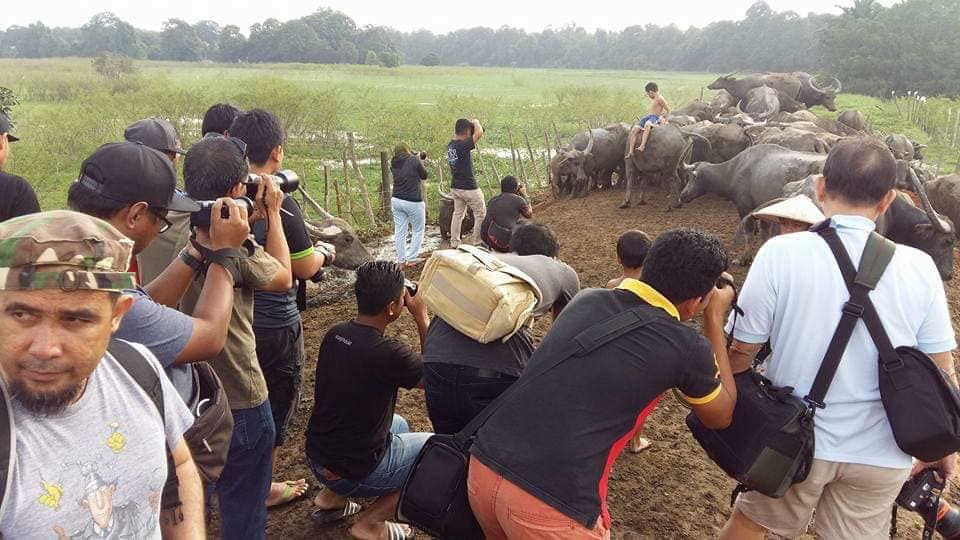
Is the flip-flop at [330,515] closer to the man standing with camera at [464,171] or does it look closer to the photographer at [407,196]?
the photographer at [407,196]

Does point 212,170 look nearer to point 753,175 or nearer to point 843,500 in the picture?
point 843,500

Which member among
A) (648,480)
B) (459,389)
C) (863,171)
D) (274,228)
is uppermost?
(863,171)

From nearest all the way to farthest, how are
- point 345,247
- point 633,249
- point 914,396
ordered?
1. point 914,396
2. point 633,249
3. point 345,247

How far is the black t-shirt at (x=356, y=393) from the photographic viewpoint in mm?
2969

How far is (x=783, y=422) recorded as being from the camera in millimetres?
2314

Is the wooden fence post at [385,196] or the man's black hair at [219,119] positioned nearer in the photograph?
the man's black hair at [219,119]

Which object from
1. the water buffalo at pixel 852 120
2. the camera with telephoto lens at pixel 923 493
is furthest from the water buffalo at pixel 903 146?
the camera with telephoto lens at pixel 923 493

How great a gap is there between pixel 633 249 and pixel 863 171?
56.5 inches

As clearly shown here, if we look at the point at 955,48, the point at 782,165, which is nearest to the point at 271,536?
the point at 782,165

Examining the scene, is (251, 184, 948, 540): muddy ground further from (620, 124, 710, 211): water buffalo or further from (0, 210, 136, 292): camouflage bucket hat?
(620, 124, 710, 211): water buffalo

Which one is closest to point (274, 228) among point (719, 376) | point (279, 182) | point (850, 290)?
point (279, 182)

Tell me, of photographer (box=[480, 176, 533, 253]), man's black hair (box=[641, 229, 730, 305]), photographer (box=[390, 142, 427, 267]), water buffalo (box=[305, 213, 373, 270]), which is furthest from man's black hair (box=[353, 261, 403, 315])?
photographer (box=[390, 142, 427, 267])

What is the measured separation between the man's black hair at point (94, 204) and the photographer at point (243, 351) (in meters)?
0.47

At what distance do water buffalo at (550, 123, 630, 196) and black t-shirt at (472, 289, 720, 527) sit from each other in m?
10.7
